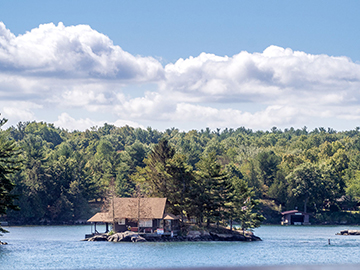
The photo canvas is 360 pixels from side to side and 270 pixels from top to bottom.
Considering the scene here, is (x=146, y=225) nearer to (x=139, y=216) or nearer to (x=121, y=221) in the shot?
(x=139, y=216)

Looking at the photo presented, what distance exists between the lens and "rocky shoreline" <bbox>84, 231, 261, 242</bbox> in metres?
68.6

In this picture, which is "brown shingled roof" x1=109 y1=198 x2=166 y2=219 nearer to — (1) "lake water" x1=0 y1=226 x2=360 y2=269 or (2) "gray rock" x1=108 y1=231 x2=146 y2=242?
(2) "gray rock" x1=108 y1=231 x2=146 y2=242

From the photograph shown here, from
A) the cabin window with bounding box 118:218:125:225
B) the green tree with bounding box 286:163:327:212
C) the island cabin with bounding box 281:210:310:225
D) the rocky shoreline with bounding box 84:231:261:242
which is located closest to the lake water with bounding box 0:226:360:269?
the rocky shoreline with bounding box 84:231:261:242

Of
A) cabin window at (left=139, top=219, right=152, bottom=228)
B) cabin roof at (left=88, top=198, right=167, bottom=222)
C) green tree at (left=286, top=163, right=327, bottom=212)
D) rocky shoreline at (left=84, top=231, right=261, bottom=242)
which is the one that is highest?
green tree at (left=286, top=163, right=327, bottom=212)

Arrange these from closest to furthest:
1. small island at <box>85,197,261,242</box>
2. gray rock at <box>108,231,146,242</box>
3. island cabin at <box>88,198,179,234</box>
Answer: gray rock at <box>108,231,146,242</box> < small island at <box>85,197,261,242</box> < island cabin at <box>88,198,179,234</box>

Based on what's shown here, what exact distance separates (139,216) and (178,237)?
20.4 ft

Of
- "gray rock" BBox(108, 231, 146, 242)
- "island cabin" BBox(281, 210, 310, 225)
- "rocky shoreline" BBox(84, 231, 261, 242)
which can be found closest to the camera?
"gray rock" BBox(108, 231, 146, 242)

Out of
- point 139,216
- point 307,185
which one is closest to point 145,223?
point 139,216

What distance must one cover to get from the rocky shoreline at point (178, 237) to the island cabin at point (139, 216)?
1234 millimetres

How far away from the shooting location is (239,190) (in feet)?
260

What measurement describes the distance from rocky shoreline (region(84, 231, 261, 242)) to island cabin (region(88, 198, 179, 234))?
4.05ft

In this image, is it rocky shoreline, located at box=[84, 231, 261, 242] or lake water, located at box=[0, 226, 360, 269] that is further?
rocky shoreline, located at box=[84, 231, 261, 242]

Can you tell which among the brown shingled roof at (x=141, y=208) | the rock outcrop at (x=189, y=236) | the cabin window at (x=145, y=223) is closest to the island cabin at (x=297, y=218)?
the rock outcrop at (x=189, y=236)

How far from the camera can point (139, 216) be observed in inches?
2761
